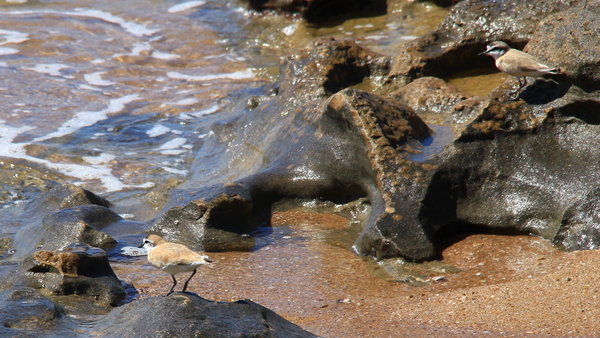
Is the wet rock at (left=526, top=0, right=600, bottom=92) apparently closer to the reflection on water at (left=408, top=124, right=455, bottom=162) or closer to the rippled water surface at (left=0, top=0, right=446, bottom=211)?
the reflection on water at (left=408, top=124, right=455, bottom=162)

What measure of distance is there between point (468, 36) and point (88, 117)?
6886 mm

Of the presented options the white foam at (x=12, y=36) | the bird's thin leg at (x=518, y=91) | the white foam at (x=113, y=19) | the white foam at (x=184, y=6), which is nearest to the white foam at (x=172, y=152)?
the bird's thin leg at (x=518, y=91)

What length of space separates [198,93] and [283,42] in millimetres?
3058

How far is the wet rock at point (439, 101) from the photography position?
6.75 m

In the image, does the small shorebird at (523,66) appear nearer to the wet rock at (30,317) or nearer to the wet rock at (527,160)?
the wet rock at (527,160)

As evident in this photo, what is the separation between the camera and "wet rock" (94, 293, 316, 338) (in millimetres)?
2824

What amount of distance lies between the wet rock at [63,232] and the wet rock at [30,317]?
1716 mm

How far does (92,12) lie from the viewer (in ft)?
52.7

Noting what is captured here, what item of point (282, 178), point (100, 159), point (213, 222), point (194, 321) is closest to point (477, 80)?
point (282, 178)

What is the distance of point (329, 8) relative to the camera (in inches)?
551

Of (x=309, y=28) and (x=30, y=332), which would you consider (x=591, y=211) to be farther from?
(x=309, y=28)

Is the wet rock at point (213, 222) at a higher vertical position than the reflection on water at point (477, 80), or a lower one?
lower

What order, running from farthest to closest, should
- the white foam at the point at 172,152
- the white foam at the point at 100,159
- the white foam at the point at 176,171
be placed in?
the white foam at the point at 172,152, the white foam at the point at 100,159, the white foam at the point at 176,171

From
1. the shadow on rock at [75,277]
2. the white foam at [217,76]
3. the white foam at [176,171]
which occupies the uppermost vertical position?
the shadow on rock at [75,277]
